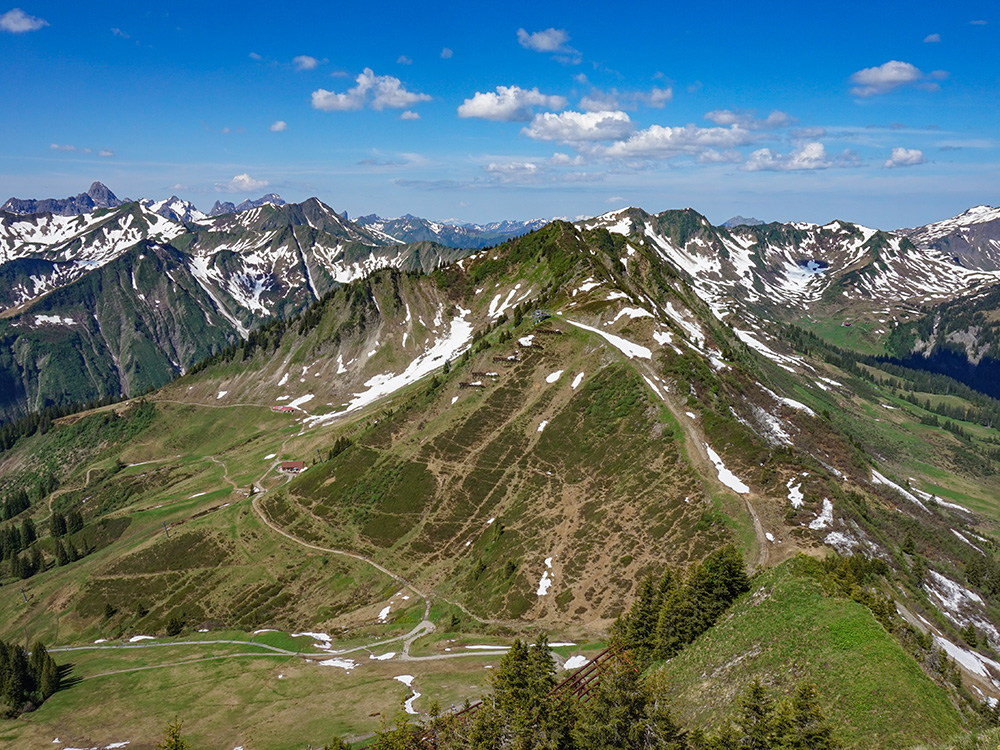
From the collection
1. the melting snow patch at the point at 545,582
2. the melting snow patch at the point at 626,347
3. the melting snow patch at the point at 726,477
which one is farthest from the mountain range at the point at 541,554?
the melting snow patch at the point at 545,582

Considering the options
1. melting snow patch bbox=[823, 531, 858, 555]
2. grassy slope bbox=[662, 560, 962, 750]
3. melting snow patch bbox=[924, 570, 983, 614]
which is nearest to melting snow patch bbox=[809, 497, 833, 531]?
melting snow patch bbox=[823, 531, 858, 555]

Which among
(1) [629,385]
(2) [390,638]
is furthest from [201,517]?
(1) [629,385]

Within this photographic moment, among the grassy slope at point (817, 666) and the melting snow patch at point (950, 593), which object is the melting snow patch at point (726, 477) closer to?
the melting snow patch at point (950, 593)

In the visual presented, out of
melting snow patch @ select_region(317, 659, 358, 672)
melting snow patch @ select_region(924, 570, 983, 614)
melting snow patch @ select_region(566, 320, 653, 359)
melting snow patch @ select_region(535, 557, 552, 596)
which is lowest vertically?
melting snow patch @ select_region(317, 659, 358, 672)

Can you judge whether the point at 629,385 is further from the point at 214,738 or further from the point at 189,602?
the point at 189,602

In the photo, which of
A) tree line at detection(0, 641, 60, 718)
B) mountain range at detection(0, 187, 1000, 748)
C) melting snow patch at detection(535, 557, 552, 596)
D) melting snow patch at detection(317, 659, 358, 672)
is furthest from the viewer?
tree line at detection(0, 641, 60, 718)

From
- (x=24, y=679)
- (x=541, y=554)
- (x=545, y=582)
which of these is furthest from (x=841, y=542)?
(x=24, y=679)

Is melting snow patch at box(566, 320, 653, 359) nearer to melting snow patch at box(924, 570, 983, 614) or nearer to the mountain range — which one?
the mountain range
